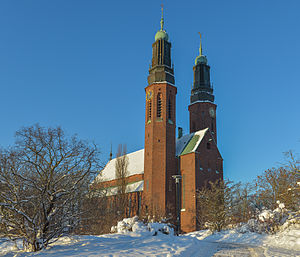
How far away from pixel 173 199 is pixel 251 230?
1740 centimetres

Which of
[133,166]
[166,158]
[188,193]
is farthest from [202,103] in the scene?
[188,193]

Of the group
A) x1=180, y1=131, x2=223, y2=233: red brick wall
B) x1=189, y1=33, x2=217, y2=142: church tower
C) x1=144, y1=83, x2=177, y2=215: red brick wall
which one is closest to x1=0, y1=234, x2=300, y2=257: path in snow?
x1=144, y1=83, x2=177, y2=215: red brick wall

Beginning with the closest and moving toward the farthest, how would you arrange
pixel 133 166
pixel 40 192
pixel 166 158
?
pixel 40 192 → pixel 166 158 → pixel 133 166

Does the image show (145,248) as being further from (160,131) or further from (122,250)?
(160,131)

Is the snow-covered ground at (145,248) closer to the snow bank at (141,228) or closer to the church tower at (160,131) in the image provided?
the snow bank at (141,228)

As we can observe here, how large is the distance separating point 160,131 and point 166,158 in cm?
332

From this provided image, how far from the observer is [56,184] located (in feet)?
37.9

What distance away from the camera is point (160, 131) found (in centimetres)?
3703

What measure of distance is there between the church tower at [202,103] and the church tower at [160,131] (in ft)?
27.0

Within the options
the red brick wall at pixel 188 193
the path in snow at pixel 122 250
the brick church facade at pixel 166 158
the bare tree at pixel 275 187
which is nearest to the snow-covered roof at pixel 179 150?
the brick church facade at pixel 166 158

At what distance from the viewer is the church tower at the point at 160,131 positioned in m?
34.8

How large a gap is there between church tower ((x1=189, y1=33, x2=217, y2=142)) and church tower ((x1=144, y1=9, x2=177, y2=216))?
8.24 metres

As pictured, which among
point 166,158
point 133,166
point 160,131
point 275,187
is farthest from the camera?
point 133,166

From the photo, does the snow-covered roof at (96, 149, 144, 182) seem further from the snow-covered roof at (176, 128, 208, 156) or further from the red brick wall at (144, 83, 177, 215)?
the snow-covered roof at (176, 128, 208, 156)
